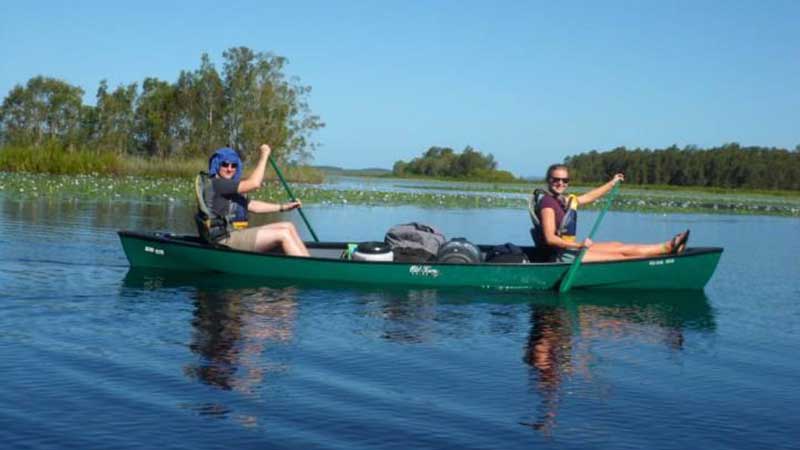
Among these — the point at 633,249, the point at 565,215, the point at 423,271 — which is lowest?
the point at 423,271

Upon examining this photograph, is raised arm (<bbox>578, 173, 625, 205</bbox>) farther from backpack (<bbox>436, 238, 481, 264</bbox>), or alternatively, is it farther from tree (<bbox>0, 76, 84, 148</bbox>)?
tree (<bbox>0, 76, 84, 148</bbox>)

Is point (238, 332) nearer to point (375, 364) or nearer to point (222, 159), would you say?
point (375, 364)

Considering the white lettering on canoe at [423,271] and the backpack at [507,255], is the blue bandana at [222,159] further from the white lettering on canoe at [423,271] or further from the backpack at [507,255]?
the backpack at [507,255]

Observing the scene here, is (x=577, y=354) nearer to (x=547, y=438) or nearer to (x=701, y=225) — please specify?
(x=547, y=438)

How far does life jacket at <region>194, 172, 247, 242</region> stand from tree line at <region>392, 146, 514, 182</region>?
8858 centimetres

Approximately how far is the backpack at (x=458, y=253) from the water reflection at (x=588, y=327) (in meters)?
1.05

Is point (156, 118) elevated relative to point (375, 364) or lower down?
elevated

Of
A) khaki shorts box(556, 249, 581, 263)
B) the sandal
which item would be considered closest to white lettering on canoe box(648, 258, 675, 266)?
the sandal

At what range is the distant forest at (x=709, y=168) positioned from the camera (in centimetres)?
6856

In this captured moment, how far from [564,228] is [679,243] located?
1237 millimetres

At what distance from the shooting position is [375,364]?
659 centimetres

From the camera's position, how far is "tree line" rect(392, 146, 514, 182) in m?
104

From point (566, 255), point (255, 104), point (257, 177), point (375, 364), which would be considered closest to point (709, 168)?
point (255, 104)

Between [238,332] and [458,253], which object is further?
[458,253]
